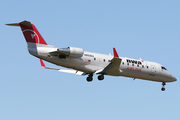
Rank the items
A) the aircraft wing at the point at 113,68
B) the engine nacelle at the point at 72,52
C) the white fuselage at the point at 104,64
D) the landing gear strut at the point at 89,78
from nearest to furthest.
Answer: the engine nacelle at the point at 72,52, the white fuselage at the point at 104,64, the aircraft wing at the point at 113,68, the landing gear strut at the point at 89,78

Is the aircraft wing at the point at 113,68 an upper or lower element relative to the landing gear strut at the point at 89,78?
upper

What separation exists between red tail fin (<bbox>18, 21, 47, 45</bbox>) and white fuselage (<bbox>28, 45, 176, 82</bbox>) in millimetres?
634

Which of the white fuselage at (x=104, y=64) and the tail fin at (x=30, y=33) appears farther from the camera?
the white fuselage at (x=104, y=64)

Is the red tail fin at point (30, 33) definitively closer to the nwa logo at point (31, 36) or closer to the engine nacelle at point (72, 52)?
the nwa logo at point (31, 36)

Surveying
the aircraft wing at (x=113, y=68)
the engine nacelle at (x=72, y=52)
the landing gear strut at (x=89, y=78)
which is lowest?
the landing gear strut at (x=89, y=78)

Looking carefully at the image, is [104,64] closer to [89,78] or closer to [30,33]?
[89,78]

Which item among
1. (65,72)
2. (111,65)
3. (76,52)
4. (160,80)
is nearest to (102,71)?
(111,65)

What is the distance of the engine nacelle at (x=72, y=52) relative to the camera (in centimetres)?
2752

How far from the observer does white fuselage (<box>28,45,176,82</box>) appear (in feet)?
91.6

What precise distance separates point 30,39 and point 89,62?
19.9 ft

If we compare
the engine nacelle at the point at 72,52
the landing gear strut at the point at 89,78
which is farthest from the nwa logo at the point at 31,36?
the landing gear strut at the point at 89,78

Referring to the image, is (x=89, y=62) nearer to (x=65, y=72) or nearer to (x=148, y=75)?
(x=65, y=72)

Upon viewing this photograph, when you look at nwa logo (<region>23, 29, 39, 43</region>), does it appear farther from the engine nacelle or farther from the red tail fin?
the engine nacelle

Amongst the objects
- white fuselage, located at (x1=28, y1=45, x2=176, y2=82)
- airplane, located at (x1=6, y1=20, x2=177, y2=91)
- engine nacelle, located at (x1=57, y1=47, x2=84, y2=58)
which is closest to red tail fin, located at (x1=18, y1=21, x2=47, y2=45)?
airplane, located at (x1=6, y1=20, x2=177, y2=91)
